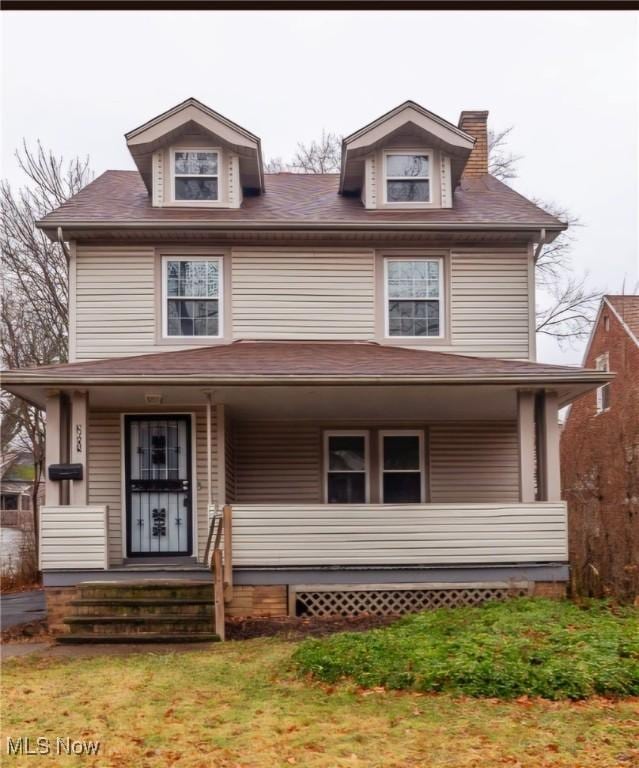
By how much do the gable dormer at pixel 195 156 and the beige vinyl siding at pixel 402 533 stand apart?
5433 millimetres

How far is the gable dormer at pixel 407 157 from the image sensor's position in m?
13.9

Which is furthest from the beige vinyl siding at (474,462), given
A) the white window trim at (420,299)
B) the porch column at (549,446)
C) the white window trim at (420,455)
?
the porch column at (549,446)

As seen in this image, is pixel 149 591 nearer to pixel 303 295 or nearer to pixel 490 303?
pixel 303 295

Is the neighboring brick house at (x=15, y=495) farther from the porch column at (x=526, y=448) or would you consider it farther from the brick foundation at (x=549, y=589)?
the brick foundation at (x=549, y=589)

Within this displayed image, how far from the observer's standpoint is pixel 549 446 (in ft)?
38.4

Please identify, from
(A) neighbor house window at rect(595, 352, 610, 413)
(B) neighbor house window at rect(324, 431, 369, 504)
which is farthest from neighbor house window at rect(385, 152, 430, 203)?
(A) neighbor house window at rect(595, 352, 610, 413)

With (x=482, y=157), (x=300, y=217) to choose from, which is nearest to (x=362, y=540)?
(x=300, y=217)

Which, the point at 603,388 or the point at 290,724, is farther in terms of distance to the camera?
the point at 603,388

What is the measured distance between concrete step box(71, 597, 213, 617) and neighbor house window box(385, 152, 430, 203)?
7.46 metres

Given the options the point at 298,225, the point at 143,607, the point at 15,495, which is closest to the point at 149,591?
the point at 143,607

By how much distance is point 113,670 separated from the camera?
8.05m

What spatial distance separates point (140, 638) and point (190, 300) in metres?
5.70

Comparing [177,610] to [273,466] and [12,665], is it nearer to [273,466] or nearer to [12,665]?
[12,665]

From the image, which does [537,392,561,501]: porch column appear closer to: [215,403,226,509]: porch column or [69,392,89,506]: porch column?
[215,403,226,509]: porch column
